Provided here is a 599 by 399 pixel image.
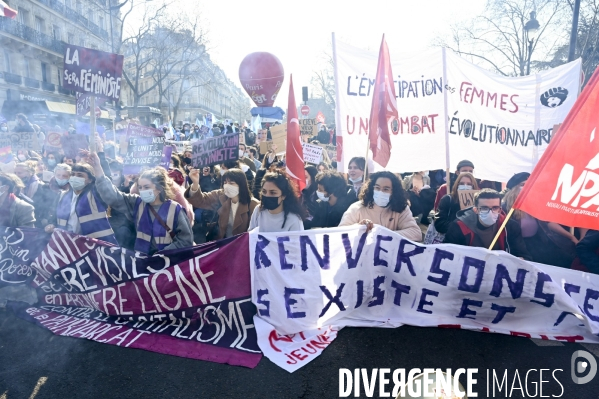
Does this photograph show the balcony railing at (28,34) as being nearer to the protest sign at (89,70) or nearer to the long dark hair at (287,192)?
the protest sign at (89,70)

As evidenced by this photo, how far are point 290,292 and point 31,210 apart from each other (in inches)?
129

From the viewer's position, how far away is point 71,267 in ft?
13.1

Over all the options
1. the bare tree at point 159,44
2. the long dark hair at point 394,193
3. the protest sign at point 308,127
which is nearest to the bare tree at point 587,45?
the protest sign at point 308,127

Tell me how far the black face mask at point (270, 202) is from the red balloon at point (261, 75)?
1594 cm

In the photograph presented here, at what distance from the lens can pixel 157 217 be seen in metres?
4.04

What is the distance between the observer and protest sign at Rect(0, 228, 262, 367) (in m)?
3.52

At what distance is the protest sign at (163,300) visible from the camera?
3521 mm

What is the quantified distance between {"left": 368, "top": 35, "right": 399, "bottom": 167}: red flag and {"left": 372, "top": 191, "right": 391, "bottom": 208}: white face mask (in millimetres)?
931

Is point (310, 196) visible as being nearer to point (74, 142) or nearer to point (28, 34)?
point (74, 142)

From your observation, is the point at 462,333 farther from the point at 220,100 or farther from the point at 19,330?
the point at 220,100

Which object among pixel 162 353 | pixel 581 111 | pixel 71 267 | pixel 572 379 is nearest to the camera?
pixel 581 111

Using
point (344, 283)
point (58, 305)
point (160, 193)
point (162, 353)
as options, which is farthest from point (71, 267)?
point (344, 283)

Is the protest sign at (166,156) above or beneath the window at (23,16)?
beneath

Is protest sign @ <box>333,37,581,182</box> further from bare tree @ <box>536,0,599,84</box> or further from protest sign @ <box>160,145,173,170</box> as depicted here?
bare tree @ <box>536,0,599,84</box>
